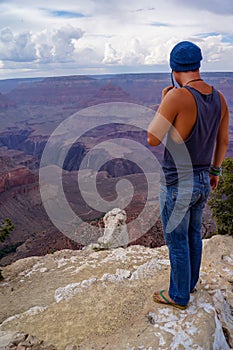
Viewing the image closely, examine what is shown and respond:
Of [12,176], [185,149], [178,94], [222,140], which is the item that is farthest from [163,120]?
[12,176]

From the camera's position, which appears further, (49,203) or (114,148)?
(114,148)

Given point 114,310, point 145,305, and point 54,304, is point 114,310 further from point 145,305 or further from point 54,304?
point 54,304

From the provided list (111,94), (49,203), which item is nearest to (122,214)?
(49,203)

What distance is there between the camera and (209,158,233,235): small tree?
717 cm

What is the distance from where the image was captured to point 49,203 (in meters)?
42.9

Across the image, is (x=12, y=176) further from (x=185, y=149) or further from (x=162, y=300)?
(x=185, y=149)

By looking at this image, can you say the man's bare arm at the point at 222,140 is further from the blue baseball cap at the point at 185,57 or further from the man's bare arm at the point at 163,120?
the man's bare arm at the point at 163,120

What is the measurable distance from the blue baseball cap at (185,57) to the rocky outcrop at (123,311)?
256 centimetres

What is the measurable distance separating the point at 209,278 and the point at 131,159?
72.7m

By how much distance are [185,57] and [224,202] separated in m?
5.25

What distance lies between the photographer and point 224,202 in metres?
7.56

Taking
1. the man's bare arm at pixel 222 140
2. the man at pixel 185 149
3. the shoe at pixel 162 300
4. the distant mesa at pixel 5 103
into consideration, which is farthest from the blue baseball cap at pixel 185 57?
the distant mesa at pixel 5 103

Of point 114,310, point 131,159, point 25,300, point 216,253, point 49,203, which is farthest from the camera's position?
point 131,159

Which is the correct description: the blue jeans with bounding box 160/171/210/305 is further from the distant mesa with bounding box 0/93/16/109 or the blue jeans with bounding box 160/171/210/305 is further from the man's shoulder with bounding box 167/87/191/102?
the distant mesa with bounding box 0/93/16/109
